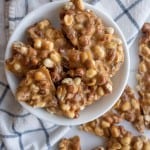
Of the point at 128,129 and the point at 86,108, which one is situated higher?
the point at 86,108

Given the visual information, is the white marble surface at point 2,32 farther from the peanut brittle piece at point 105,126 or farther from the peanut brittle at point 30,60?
the peanut brittle piece at point 105,126

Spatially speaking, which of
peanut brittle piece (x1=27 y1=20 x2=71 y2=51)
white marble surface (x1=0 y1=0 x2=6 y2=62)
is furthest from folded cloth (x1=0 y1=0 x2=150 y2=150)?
peanut brittle piece (x1=27 y1=20 x2=71 y2=51)

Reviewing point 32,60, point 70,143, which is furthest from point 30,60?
point 70,143

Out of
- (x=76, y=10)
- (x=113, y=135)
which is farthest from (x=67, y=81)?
(x=113, y=135)

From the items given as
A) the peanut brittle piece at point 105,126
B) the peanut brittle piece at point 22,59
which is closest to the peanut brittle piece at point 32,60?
the peanut brittle piece at point 22,59

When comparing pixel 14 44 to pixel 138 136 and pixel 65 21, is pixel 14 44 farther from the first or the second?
pixel 138 136

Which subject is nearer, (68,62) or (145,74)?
(68,62)

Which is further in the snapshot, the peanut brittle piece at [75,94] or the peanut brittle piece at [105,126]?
the peanut brittle piece at [105,126]

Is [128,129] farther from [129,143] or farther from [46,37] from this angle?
[46,37]
